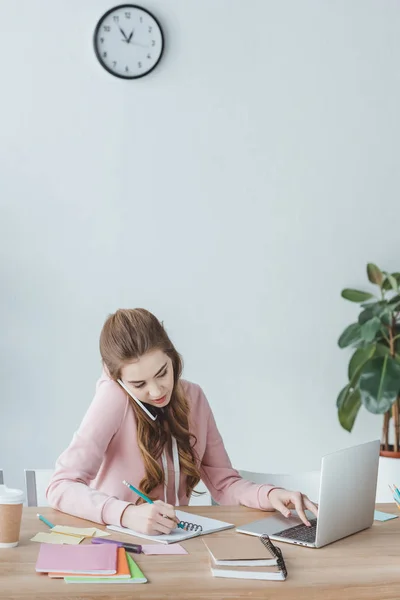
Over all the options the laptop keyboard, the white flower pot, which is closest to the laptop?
the laptop keyboard

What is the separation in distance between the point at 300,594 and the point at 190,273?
2.38 m

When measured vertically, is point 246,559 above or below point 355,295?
below

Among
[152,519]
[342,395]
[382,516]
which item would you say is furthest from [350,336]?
[152,519]

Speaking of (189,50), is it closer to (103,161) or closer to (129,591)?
(103,161)

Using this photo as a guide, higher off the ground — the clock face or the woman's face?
the clock face

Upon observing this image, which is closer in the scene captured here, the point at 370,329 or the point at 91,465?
the point at 91,465

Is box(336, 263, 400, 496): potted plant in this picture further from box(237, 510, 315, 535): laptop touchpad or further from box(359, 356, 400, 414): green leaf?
box(237, 510, 315, 535): laptop touchpad

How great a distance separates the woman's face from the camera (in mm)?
1950

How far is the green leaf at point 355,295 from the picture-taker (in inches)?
142

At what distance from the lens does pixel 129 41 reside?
11.6 feet

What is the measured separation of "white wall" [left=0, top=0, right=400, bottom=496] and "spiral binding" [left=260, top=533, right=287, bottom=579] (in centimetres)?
203

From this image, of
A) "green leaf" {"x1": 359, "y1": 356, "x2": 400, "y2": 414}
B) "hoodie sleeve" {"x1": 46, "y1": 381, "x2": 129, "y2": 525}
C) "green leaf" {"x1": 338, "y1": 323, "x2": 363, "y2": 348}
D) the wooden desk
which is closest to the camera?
the wooden desk

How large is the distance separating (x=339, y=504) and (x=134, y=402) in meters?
0.63

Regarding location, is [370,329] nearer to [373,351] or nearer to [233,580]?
[373,351]
